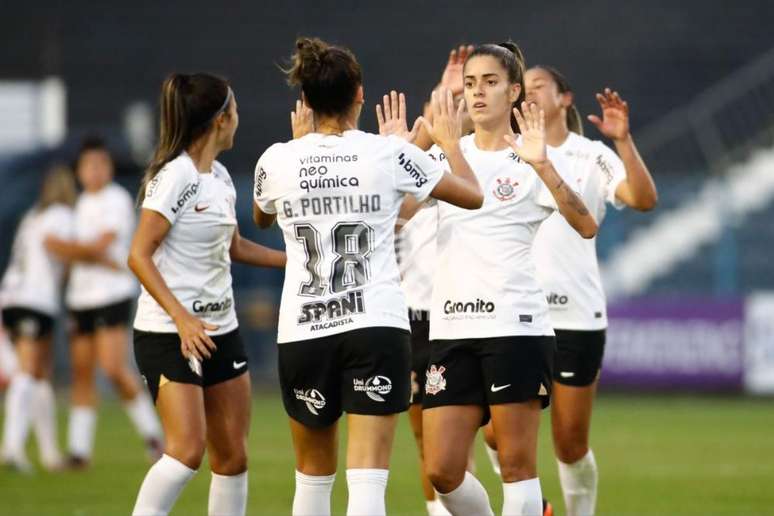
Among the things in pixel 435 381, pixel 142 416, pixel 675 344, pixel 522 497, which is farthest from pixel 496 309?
pixel 675 344

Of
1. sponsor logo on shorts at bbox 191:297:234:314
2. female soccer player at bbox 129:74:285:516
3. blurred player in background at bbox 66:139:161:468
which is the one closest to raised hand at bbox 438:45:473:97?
female soccer player at bbox 129:74:285:516

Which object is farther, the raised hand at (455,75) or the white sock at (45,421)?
the white sock at (45,421)

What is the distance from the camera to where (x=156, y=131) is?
23969 mm

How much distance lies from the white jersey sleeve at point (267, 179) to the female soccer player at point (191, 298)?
0.68m

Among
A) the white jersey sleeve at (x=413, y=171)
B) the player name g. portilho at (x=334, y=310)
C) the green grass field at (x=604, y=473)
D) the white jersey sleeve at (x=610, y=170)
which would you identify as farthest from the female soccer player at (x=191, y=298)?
the green grass field at (x=604, y=473)

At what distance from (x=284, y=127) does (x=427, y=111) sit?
1671 centimetres

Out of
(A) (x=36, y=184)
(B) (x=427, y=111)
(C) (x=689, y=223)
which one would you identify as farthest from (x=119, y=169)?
(B) (x=427, y=111)

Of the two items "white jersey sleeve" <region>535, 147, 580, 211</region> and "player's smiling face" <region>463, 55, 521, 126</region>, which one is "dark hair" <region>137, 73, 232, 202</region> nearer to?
"player's smiling face" <region>463, 55, 521, 126</region>

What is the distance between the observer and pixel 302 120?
6.26 m

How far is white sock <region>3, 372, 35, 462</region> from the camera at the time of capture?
1163 cm

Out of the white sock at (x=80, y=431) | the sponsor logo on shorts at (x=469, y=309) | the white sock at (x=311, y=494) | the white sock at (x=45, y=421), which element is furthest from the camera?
the white sock at (x=45, y=421)

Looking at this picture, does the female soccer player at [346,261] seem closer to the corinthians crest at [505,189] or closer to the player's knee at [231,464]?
the corinthians crest at [505,189]

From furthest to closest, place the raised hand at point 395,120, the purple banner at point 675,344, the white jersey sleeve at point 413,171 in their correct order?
1. the purple banner at point 675,344
2. the raised hand at point 395,120
3. the white jersey sleeve at point 413,171

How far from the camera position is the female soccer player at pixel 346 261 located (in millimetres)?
5930
